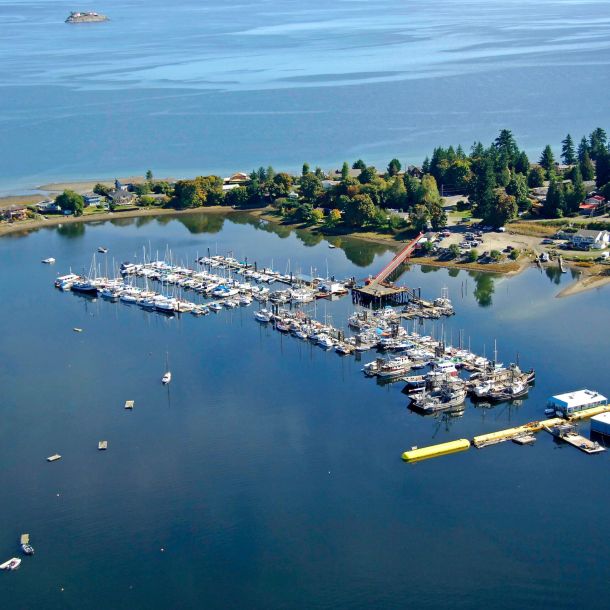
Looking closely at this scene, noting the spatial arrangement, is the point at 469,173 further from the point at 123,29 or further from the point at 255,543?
the point at 123,29

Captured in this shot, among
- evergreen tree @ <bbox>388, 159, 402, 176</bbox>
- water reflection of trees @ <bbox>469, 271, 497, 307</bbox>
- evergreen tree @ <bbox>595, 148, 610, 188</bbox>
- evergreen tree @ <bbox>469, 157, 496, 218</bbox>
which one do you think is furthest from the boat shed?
evergreen tree @ <bbox>388, 159, 402, 176</bbox>

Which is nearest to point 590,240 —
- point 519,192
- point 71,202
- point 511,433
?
point 519,192

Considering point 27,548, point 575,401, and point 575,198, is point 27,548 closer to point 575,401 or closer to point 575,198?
point 575,401

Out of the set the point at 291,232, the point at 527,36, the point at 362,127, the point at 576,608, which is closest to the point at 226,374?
the point at 576,608

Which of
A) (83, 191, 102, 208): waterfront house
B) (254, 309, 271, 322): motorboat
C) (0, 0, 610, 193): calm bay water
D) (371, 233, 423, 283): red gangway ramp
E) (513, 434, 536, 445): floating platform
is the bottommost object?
(513, 434, 536, 445): floating platform

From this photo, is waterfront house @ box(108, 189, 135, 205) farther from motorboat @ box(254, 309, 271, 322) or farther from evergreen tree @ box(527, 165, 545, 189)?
evergreen tree @ box(527, 165, 545, 189)

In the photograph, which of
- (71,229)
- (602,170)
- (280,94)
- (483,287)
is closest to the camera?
(483,287)
